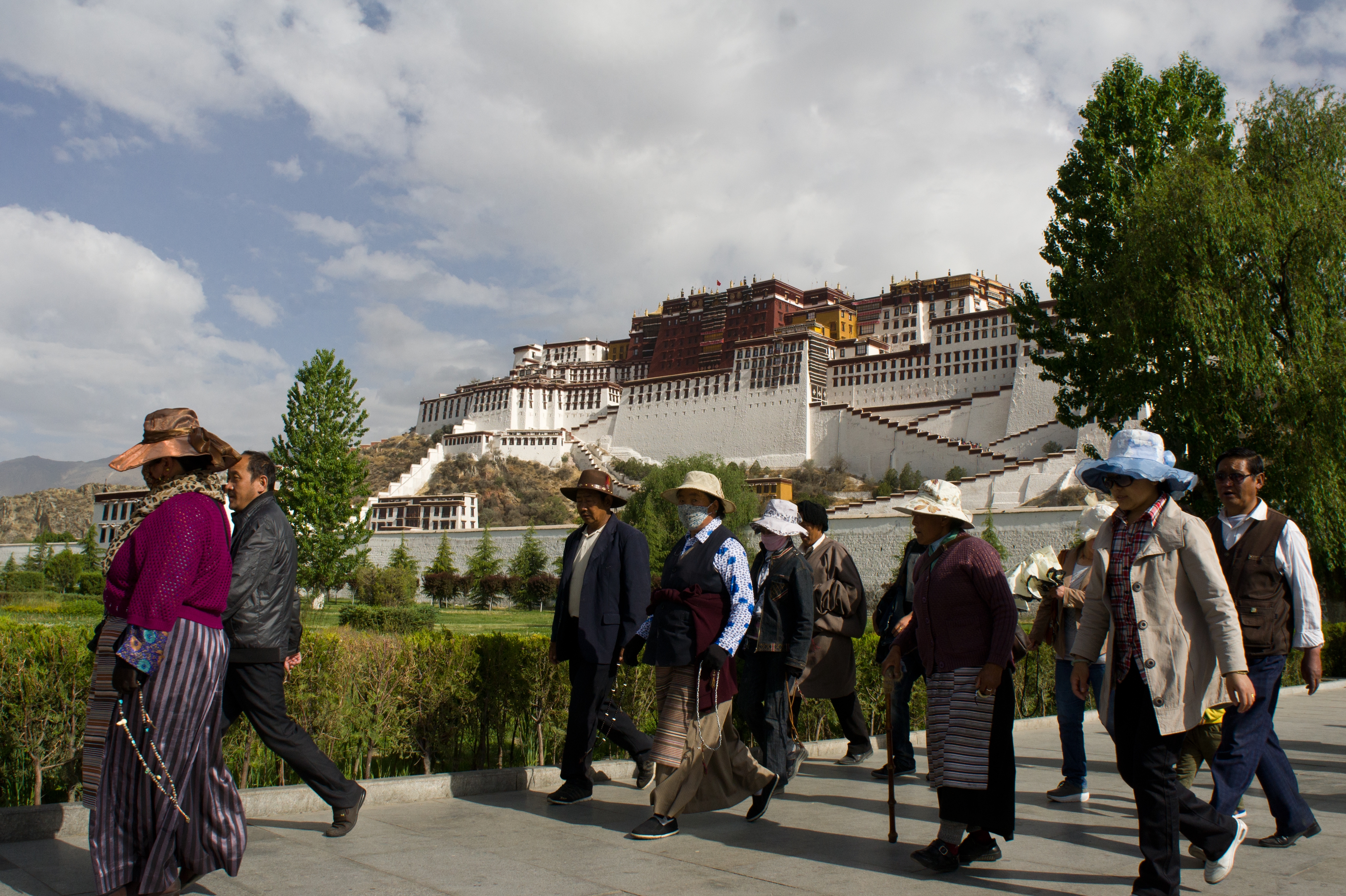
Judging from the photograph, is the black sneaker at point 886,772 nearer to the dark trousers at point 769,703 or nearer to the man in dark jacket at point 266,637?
the dark trousers at point 769,703

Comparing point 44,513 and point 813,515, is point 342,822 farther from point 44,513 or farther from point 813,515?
point 44,513

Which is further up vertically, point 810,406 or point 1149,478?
point 810,406

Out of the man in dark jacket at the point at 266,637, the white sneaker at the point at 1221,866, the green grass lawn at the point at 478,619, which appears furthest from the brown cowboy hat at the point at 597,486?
the green grass lawn at the point at 478,619

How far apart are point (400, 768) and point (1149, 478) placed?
4075 mm

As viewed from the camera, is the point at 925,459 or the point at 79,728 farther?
the point at 925,459

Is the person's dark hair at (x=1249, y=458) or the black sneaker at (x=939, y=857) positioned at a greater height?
the person's dark hair at (x=1249, y=458)

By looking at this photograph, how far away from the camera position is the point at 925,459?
50.8 metres

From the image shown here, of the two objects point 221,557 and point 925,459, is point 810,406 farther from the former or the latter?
point 221,557

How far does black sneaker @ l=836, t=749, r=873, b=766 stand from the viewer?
586 cm

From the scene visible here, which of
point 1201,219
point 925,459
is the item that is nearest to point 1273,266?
point 1201,219

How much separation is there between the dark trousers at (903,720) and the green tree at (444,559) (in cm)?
3502

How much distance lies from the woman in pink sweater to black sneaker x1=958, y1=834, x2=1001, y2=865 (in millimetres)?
2461

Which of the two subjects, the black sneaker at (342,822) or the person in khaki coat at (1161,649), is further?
the black sneaker at (342,822)

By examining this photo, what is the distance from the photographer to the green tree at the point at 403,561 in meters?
37.6
